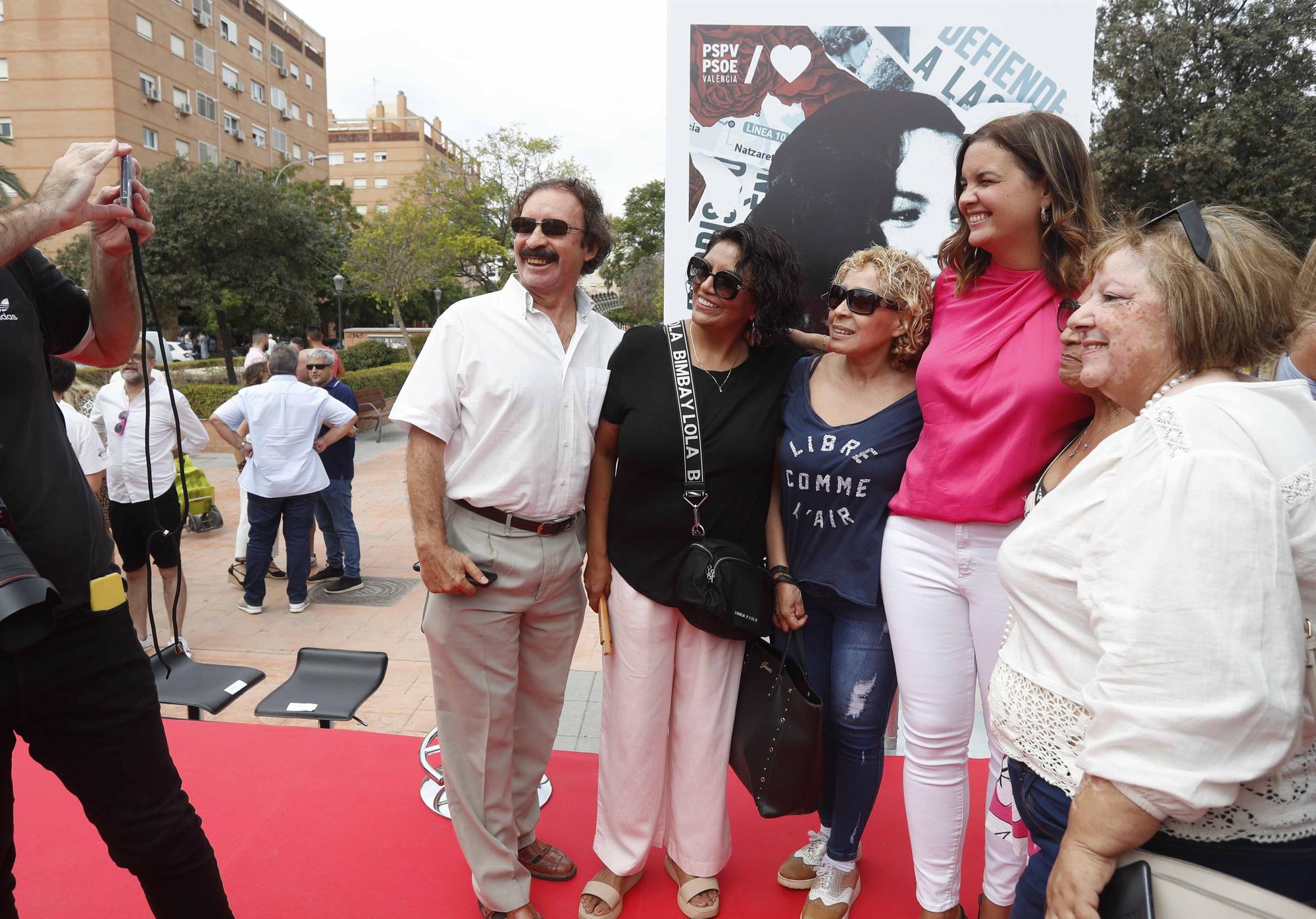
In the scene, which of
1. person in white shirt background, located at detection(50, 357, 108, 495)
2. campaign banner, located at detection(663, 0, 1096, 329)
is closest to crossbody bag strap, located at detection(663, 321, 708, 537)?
campaign banner, located at detection(663, 0, 1096, 329)

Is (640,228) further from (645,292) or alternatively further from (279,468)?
(279,468)

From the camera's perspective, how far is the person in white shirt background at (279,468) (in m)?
5.78

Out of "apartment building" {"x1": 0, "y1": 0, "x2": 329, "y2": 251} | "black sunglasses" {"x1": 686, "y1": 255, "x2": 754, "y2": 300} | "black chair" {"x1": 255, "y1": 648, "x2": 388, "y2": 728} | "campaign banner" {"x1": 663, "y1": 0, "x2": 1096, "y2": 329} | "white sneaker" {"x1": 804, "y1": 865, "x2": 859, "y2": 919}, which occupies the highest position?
"apartment building" {"x1": 0, "y1": 0, "x2": 329, "y2": 251}

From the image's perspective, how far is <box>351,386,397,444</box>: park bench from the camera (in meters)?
14.7

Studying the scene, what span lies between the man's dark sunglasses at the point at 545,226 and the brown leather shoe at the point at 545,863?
6.12 feet

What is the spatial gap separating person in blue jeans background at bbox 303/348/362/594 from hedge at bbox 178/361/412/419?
162 inches

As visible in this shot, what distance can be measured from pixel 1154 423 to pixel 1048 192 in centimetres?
111

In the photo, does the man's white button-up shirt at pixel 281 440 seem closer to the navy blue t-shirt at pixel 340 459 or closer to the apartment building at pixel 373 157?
the navy blue t-shirt at pixel 340 459

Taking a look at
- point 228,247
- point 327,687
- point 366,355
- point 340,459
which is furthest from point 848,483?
point 228,247

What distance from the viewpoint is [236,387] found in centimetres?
1468

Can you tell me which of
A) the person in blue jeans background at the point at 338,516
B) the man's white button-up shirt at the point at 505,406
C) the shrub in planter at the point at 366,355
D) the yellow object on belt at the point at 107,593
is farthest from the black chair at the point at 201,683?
the shrub in planter at the point at 366,355

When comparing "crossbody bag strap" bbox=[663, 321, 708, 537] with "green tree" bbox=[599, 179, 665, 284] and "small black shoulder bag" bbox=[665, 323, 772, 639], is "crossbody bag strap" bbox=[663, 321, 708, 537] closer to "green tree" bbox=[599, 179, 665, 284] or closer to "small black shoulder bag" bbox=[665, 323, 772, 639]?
"small black shoulder bag" bbox=[665, 323, 772, 639]

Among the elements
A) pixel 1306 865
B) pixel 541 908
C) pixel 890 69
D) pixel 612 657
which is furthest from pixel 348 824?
pixel 890 69

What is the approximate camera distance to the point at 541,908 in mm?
2387
